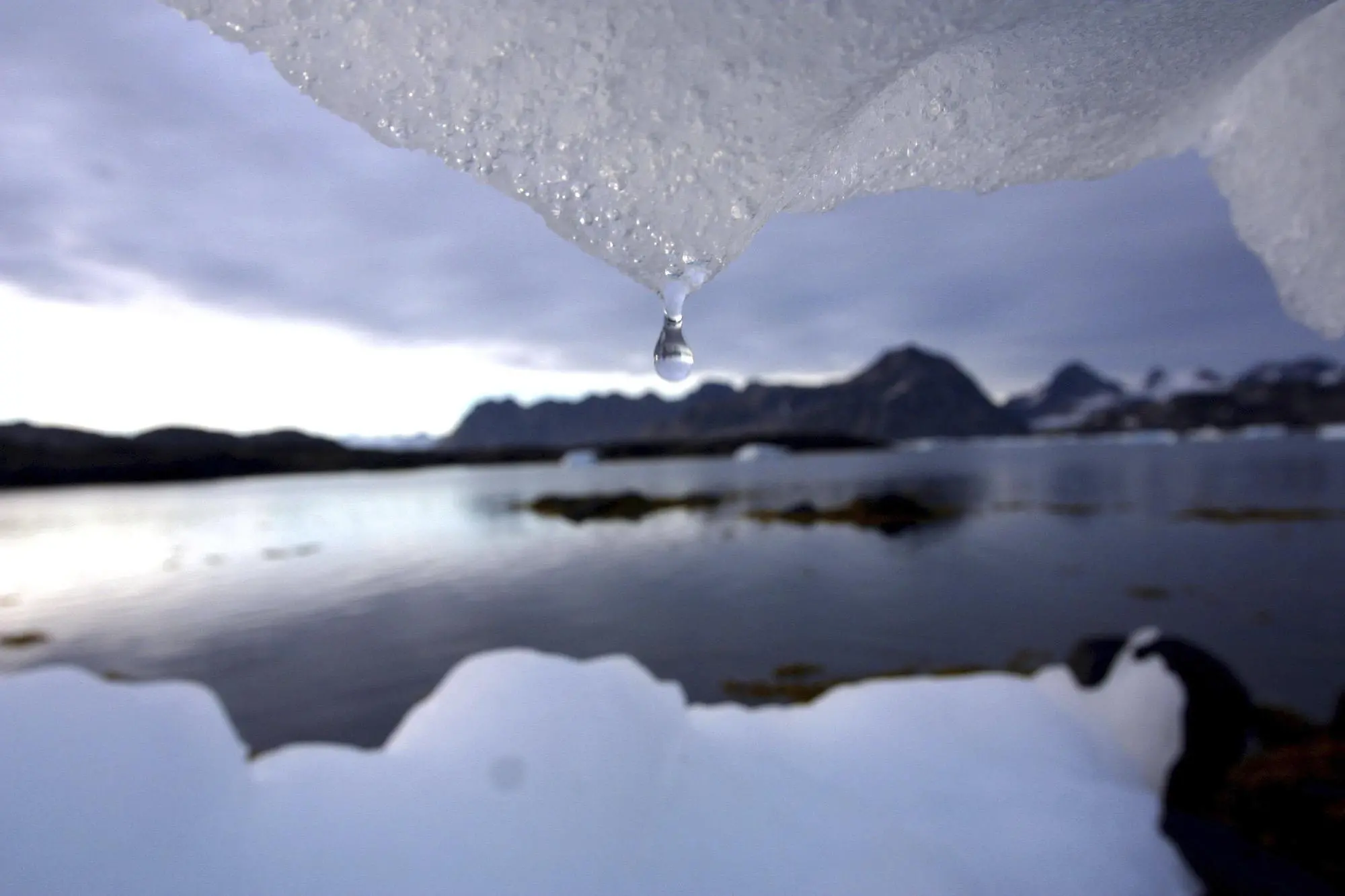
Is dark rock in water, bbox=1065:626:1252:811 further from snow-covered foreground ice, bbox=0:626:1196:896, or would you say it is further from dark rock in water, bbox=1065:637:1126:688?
snow-covered foreground ice, bbox=0:626:1196:896

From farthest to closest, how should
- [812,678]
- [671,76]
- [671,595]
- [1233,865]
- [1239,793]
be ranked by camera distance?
[671,595] < [812,678] < [1239,793] < [1233,865] < [671,76]

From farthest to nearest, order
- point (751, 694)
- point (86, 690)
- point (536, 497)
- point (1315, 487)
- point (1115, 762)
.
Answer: point (536, 497) < point (1315, 487) < point (751, 694) < point (1115, 762) < point (86, 690)

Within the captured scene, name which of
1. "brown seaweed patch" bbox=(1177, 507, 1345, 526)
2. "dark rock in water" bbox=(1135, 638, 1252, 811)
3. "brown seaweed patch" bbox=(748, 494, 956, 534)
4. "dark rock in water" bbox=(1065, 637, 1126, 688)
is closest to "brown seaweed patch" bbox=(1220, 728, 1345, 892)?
"dark rock in water" bbox=(1135, 638, 1252, 811)

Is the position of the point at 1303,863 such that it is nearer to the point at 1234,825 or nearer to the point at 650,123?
the point at 1234,825

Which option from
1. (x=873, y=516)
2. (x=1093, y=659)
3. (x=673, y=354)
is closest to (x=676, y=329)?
(x=673, y=354)

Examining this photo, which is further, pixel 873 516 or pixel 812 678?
pixel 873 516

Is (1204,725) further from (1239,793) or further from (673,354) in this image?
(673,354)

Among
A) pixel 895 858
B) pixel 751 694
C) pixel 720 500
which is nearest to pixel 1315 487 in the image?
pixel 720 500
